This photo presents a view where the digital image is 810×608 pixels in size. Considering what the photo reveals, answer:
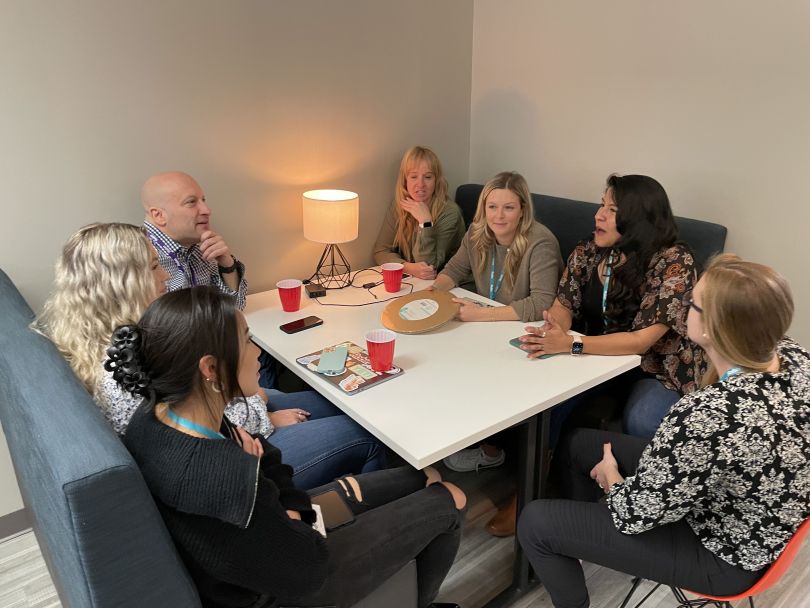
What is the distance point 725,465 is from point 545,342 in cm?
73

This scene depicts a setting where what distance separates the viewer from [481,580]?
76.4 inches

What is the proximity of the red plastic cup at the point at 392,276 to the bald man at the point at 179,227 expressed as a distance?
634 millimetres

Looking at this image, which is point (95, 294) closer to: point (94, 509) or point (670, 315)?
point (94, 509)

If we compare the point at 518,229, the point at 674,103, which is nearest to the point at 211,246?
the point at 518,229

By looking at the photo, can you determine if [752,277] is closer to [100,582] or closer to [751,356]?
[751,356]

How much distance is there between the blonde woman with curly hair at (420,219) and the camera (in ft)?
9.58

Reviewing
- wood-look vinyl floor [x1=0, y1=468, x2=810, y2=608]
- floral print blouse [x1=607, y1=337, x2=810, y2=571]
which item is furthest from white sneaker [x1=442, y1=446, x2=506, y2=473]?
floral print blouse [x1=607, y1=337, x2=810, y2=571]

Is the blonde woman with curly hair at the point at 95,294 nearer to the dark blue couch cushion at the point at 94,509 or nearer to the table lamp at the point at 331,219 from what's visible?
the dark blue couch cushion at the point at 94,509

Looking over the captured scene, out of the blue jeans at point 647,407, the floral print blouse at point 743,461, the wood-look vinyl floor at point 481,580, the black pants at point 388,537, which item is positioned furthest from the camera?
the blue jeans at point 647,407

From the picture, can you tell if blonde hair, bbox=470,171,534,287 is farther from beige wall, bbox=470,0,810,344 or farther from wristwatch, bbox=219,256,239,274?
wristwatch, bbox=219,256,239,274

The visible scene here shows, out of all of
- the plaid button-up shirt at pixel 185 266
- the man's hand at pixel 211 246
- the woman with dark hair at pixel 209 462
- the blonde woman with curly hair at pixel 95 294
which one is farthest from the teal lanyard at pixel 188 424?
the man's hand at pixel 211 246

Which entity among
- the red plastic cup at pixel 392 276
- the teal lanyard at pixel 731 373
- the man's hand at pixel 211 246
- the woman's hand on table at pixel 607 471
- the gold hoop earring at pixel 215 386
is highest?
the man's hand at pixel 211 246

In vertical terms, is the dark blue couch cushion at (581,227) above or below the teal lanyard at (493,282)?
above

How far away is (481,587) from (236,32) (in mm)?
2327
